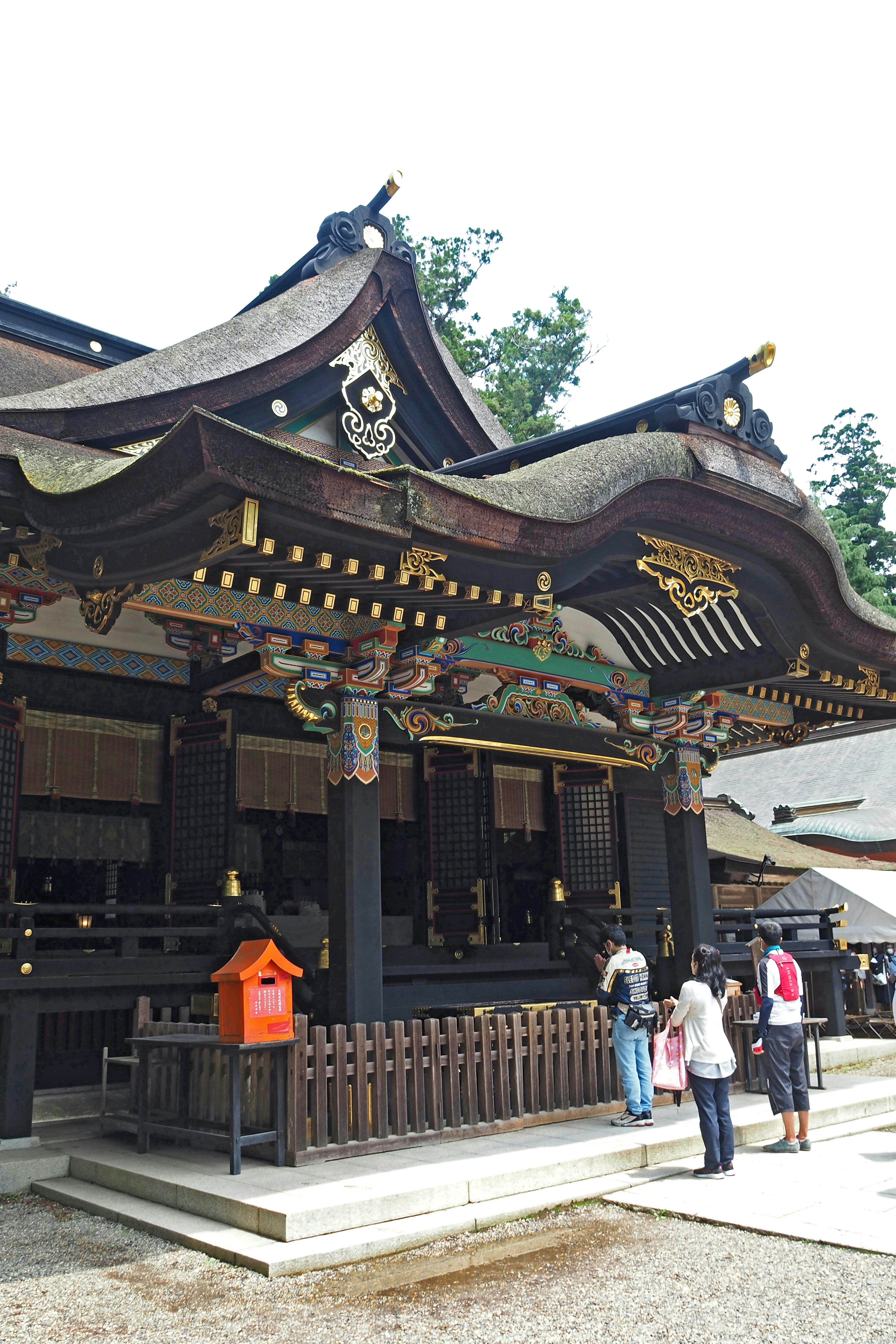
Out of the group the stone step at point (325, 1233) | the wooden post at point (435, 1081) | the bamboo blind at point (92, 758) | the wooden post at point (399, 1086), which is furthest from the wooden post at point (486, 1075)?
the bamboo blind at point (92, 758)

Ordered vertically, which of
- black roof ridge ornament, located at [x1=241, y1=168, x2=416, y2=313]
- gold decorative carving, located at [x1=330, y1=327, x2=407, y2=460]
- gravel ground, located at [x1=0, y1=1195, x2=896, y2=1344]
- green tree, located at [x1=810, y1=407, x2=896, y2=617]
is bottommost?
gravel ground, located at [x1=0, y1=1195, x2=896, y2=1344]

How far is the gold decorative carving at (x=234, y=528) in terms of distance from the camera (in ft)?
19.9

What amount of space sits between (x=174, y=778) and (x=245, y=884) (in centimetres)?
164

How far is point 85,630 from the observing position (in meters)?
9.44

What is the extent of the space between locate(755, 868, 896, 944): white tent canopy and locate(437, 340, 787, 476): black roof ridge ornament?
861 cm

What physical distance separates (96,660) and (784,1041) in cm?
659

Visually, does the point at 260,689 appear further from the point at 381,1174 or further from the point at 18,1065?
the point at 381,1174

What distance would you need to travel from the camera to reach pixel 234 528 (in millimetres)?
6180

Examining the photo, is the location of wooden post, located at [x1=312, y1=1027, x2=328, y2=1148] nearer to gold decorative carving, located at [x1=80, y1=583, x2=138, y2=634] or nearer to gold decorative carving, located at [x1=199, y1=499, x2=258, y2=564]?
gold decorative carving, located at [x1=199, y1=499, x2=258, y2=564]

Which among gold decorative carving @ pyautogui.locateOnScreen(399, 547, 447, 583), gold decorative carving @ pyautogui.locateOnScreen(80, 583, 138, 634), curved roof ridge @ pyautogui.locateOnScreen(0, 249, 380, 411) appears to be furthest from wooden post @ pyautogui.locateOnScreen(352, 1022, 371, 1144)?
curved roof ridge @ pyautogui.locateOnScreen(0, 249, 380, 411)

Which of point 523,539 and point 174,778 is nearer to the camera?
point 523,539

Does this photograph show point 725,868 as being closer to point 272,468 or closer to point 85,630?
point 85,630

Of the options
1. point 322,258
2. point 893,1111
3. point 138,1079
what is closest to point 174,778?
point 138,1079

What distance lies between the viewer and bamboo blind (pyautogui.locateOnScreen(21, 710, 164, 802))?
30.5 ft
